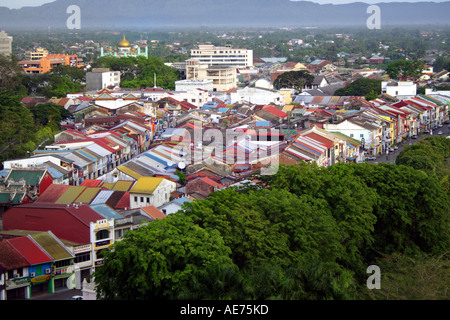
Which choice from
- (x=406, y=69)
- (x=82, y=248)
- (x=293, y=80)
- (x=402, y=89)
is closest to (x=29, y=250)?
(x=82, y=248)

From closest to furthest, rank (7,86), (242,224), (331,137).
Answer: (242,224), (331,137), (7,86)

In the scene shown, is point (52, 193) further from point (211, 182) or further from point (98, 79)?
point (98, 79)

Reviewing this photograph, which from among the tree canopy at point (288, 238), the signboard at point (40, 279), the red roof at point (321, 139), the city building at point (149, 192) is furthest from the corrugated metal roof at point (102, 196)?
the red roof at point (321, 139)

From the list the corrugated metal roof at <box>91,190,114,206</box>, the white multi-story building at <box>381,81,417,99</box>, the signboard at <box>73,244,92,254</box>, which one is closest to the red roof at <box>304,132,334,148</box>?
the corrugated metal roof at <box>91,190,114,206</box>

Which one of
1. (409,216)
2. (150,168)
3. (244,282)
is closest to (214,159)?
(150,168)

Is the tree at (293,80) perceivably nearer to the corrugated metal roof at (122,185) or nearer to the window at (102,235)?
the corrugated metal roof at (122,185)

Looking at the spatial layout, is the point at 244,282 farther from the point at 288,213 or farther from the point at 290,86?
the point at 290,86
